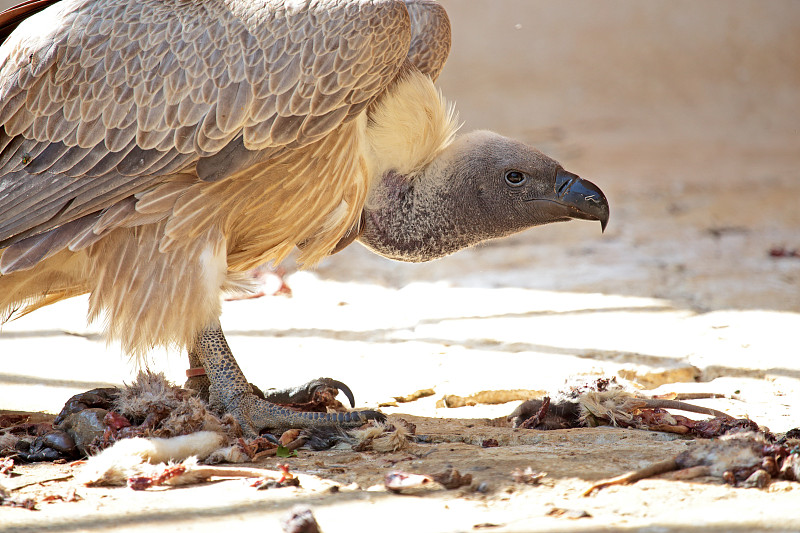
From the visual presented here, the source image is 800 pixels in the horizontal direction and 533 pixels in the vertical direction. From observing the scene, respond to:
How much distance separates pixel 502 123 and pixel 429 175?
8.31 metres

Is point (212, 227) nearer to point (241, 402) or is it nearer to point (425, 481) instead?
point (241, 402)

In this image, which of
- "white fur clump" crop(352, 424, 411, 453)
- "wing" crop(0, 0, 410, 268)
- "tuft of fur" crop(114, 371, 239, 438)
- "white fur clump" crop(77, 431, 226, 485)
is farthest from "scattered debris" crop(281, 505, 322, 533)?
"wing" crop(0, 0, 410, 268)

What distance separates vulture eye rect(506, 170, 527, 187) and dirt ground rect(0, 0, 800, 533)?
3.30ft

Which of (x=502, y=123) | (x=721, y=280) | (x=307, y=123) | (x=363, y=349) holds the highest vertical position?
(x=502, y=123)

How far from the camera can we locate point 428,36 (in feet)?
15.9

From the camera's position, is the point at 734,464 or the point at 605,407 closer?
the point at 734,464

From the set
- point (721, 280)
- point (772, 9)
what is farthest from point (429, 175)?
point (772, 9)

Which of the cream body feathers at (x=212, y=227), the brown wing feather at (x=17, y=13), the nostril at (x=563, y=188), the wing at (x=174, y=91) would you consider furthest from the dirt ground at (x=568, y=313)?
the brown wing feather at (x=17, y=13)

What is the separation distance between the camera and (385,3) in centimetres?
405

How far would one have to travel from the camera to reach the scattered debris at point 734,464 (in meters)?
3.09

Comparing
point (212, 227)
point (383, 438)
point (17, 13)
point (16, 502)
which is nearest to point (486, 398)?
point (383, 438)

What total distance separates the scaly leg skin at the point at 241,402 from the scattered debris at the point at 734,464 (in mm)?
1379

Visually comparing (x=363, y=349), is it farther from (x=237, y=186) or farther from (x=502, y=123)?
(x=502, y=123)

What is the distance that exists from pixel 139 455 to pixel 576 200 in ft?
7.60
